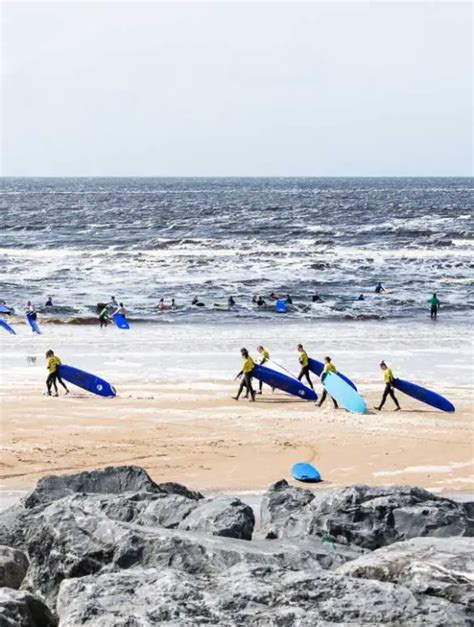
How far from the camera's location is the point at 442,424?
58.9ft

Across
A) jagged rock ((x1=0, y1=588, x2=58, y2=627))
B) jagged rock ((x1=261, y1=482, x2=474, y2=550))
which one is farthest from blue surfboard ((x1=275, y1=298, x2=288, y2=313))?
jagged rock ((x1=0, y1=588, x2=58, y2=627))

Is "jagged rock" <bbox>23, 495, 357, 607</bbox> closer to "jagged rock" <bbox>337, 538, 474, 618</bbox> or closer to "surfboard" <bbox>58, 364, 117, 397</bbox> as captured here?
"jagged rock" <bbox>337, 538, 474, 618</bbox>

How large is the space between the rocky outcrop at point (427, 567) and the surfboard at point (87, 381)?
13.3 metres

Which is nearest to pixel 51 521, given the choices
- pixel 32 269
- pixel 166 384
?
pixel 166 384

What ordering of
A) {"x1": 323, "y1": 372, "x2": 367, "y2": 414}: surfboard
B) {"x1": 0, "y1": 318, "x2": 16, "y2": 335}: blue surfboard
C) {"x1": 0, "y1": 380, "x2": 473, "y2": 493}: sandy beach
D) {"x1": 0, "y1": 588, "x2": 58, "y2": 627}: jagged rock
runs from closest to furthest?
{"x1": 0, "y1": 588, "x2": 58, "y2": 627}: jagged rock, {"x1": 0, "y1": 380, "x2": 473, "y2": 493}: sandy beach, {"x1": 323, "y1": 372, "x2": 367, "y2": 414}: surfboard, {"x1": 0, "y1": 318, "x2": 16, "y2": 335}: blue surfboard

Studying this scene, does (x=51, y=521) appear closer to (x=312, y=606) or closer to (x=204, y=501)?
(x=204, y=501)

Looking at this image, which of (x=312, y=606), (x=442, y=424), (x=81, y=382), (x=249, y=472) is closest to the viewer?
(x=312, y=606)

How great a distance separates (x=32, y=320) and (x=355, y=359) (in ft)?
37.2

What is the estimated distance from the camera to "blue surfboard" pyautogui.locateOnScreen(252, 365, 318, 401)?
798 inches

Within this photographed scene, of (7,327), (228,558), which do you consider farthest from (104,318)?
(228,558)

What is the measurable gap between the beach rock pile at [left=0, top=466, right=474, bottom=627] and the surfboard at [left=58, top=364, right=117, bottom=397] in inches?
350

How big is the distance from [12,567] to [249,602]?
2887 mm

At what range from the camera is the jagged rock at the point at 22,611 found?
6336mm

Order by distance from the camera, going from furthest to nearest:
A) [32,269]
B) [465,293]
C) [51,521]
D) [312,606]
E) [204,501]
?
1. [32,269]
2. [465,293]
3. [204,501]
4. [51,521]
5. [312,606]
